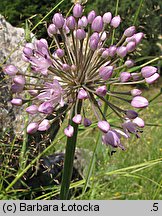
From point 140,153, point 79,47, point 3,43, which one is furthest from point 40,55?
point 140,153

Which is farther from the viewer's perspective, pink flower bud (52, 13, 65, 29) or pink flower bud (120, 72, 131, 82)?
pink flower bud (52, 13, 65, 29)

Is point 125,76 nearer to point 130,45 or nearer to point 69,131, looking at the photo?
point 130,45

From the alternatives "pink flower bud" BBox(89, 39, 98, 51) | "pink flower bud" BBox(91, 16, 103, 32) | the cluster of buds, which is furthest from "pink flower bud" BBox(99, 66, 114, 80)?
"pink flower bud" BBox(91, 16, 103, 32)

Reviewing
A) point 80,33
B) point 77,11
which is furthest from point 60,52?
point 77,11

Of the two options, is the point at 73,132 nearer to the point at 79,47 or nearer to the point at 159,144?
the point at 79,47

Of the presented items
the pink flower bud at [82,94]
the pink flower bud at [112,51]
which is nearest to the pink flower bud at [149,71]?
the pink flower bud at [112,51]

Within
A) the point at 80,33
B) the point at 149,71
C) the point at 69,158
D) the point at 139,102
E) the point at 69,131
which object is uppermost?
the point at 80,33

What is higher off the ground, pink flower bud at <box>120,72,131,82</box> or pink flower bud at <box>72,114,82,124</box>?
pink flower bud at <box>120,72,131,82</box>

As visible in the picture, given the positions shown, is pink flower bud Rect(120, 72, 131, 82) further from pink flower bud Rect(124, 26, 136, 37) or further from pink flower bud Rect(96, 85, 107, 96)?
pink flower bud Rect(124, 26, 136, 37)
